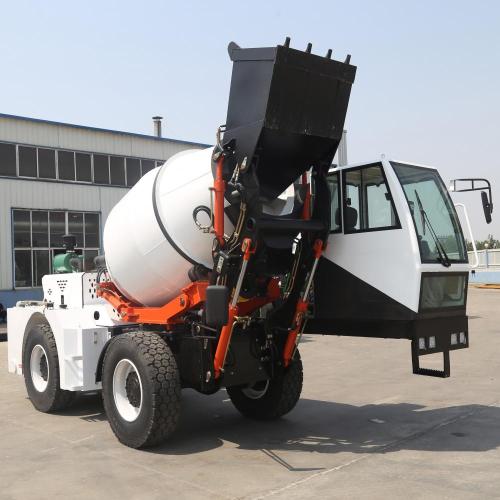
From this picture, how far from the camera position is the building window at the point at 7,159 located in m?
24.4

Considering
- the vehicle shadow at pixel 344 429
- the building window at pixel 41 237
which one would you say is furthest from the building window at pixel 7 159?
the vehicle shadow at pixel 344 429

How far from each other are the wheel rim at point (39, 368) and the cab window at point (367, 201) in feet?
14.9

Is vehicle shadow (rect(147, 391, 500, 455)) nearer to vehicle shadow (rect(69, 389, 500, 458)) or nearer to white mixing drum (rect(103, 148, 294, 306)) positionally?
vehicle shadow (rect(69, 389, 500, 458))

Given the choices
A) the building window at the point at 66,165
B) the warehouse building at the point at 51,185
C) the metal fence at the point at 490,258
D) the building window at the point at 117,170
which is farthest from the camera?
the metal fence at the point at 490,258

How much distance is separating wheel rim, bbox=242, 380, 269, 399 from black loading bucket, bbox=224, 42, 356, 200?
2.47 meters

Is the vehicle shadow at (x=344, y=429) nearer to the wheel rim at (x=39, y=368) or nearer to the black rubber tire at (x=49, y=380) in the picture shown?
the black rubber tire at (x=49, y=380)

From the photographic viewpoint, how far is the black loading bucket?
6.24 m

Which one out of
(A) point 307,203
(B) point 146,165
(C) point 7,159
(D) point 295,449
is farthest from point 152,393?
(B) point 146,165

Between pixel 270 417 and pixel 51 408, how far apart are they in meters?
2.86

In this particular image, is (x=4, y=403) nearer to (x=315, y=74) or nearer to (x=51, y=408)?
(x=51, y=408)

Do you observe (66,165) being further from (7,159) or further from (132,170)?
(132,170)

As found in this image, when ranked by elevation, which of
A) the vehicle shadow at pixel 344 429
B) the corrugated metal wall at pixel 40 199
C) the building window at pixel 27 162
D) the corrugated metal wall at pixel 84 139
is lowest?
the vehicle shadow at pixel 344 429

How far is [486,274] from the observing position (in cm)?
4225

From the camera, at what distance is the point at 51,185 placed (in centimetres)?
2595
